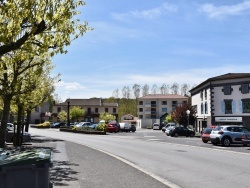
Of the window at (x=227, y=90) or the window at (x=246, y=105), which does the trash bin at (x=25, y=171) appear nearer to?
the window at (x=246, y=105)

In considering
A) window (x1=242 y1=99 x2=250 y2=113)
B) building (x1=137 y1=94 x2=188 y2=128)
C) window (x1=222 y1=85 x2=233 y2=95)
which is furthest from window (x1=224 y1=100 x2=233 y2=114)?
building (x1=137 y1=94 x2=188 y2=128)

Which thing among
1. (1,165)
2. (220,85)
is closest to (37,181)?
(1,165)

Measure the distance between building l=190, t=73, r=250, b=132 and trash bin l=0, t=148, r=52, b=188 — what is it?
137 feet

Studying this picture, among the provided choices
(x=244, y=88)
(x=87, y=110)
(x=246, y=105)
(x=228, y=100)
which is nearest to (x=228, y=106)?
(x=228, y=100)

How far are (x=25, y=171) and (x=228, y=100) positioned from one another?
43277mm

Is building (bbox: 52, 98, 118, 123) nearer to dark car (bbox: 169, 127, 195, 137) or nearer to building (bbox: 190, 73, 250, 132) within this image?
building (bbox: 190, 73, 250, 132)

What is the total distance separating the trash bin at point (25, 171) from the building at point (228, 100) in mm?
41859

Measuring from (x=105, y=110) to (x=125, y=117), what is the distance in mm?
7234

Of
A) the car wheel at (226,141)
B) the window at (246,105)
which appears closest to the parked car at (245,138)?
the car wheel at (226,141)

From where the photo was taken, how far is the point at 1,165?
16.6 feet

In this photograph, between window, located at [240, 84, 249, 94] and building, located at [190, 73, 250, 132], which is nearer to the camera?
window, located at [240, 84, 249, 94]

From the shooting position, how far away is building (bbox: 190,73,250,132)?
143 feet

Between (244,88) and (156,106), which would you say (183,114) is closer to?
(244,88)

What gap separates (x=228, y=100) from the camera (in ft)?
148
